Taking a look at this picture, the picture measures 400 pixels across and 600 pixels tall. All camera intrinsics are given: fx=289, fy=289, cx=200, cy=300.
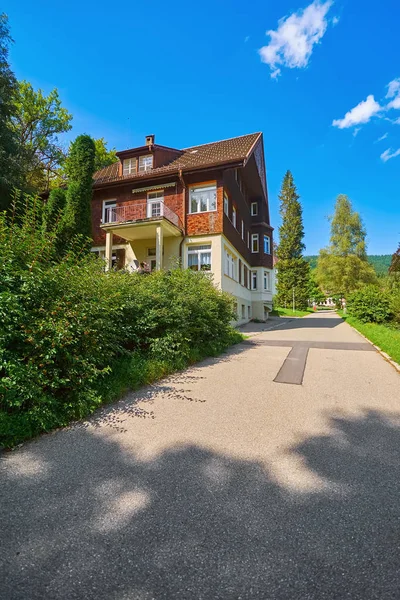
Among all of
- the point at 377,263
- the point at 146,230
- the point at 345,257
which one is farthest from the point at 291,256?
the point at 377,263

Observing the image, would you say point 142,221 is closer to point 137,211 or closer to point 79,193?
point 137,211

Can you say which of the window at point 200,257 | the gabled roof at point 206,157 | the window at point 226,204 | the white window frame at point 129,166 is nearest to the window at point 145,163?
the white window frame at point 129,166

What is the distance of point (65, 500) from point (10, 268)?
9.03 ft

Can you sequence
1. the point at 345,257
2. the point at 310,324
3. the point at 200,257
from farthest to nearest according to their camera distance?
the point at 345,257 < the point at 310,324 < the point at 200,257

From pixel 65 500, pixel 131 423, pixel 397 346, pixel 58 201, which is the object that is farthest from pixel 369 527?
pixel 58 201

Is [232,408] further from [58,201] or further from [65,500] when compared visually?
[58,201]

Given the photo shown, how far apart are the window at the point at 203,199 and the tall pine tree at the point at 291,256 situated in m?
32.2

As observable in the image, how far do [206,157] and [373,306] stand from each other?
14.0 m

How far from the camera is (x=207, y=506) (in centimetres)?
221

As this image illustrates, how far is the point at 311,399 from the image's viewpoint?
477 centimetres

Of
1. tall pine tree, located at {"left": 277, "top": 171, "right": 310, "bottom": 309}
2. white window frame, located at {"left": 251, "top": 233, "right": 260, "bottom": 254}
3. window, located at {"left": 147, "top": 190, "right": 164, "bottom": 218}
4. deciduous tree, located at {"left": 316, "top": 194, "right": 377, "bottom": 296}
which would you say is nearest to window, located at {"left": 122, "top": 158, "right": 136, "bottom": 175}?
window, located at {"left": 147, "top": 190, "right": 164, "bottom": 218}

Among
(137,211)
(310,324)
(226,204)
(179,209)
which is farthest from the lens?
(310,324)

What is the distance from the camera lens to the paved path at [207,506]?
5.28ft

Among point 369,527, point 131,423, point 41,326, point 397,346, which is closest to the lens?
point 369,527
